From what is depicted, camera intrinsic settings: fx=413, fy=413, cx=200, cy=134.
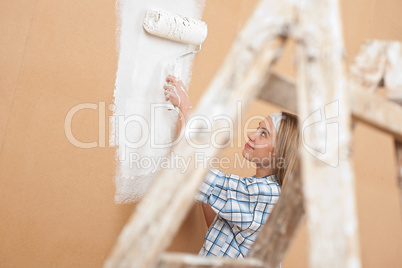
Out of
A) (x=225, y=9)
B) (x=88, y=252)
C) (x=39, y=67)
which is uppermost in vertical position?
(x=225, y=9)

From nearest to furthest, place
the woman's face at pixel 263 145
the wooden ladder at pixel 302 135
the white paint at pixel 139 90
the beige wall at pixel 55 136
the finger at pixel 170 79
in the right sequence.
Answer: the wooden ladder at pixel 302 135 → the beige wall at pixel 55 136 → the white paint at pixel 139 90 → the finger at pixel 170 79 → the woman's face at pixel 263 145

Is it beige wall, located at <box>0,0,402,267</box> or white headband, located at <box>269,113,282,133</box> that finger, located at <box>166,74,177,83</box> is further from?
white headband, located at <box>269,113,282,133</box>

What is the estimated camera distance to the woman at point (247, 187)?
147cm

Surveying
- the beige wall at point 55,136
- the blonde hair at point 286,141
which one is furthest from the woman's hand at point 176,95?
the blonde hair at point 286,141

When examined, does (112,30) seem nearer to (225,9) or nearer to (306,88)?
(225,9)

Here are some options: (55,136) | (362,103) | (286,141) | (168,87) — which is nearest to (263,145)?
(286,141)

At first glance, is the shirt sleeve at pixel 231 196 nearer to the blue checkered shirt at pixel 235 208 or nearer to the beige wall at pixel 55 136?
the blue checkered shirt at pixel 235 208

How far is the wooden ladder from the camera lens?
63 cm

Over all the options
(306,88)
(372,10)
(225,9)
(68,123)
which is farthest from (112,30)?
(372,10)

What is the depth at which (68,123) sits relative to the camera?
1301mm

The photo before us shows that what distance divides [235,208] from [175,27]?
677mm

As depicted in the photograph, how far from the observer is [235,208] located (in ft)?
4.79

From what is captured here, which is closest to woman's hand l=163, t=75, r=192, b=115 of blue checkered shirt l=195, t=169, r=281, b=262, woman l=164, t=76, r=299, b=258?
woman l=164, t=76, r=299, b=258

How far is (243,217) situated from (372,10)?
5.49 ft
